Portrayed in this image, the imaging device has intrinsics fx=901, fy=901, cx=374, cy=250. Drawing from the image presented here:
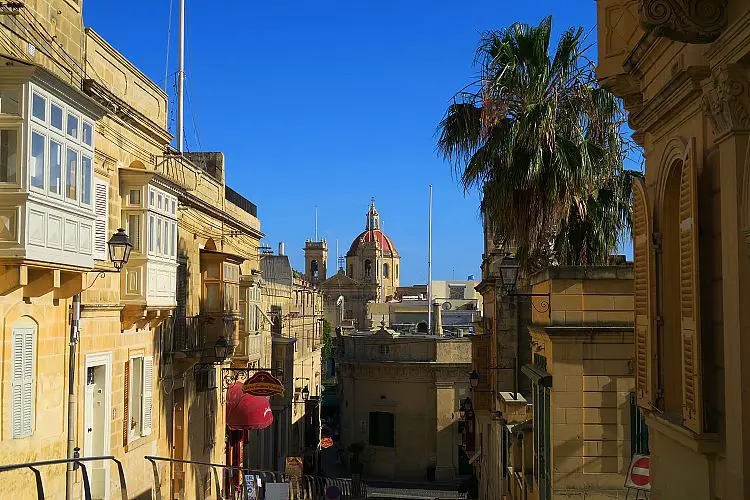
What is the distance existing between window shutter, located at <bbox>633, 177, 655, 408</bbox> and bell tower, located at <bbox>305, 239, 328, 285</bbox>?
101972 mm

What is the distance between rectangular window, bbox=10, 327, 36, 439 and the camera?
11.8 m

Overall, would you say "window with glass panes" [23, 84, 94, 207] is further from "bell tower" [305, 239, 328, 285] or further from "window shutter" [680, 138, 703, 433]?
"bell tower" [305, 239, 328, 285]

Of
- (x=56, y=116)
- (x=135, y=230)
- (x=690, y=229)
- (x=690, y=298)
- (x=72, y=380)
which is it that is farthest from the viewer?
(x=135, y=230)

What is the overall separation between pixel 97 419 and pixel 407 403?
102 feet

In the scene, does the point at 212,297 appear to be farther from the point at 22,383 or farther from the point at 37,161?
the point at 37,161

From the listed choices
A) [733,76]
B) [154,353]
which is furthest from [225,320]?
[733,76]

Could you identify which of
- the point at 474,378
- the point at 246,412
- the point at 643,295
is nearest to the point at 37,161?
the point at 643,295

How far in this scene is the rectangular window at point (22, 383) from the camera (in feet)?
38.6

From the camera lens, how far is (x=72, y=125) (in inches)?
480

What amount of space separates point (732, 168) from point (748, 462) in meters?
2.02

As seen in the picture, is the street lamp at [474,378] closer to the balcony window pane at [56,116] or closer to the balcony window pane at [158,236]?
the balcony window pane at [158,236]

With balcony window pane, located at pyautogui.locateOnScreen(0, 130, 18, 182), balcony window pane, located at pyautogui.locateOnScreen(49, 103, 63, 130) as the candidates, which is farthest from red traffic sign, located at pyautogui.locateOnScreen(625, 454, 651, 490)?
balcony window pane, located at pyautogui.locateOnScreen(49, 103, 63, 130)

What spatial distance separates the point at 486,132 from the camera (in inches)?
680

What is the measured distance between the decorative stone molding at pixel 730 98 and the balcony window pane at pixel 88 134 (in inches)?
353
